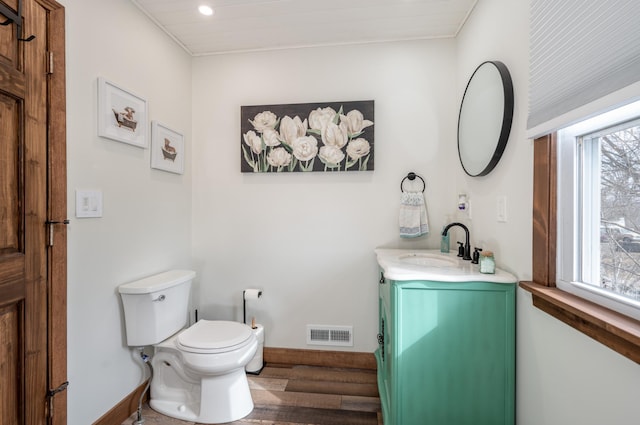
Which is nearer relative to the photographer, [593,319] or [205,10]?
[593,319]

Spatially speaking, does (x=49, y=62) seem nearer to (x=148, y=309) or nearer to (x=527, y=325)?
(x=148, y=309)

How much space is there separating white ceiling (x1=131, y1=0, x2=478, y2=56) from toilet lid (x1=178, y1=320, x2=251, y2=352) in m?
1.96

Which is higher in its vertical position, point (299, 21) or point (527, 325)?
point (299, 21)

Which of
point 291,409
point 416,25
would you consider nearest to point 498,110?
point 416,25

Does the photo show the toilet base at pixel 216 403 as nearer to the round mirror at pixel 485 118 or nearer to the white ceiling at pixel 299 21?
the round mirror at pixel 485 118

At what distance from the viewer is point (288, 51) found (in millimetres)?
2229

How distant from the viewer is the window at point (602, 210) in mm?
825

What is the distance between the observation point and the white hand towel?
2047mm

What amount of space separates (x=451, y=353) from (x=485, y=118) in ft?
3.95

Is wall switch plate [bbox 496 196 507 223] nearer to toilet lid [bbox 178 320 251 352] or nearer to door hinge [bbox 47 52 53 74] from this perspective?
toilet lid [bbox 178 320 251 352]

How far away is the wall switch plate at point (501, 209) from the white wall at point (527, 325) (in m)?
0.03

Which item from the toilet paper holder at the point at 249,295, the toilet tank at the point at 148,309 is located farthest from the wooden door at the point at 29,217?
the toilet paper holder at the point at 249,295

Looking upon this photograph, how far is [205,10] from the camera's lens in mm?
1820

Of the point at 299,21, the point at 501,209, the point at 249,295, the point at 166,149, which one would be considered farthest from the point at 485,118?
the point at 166,149
